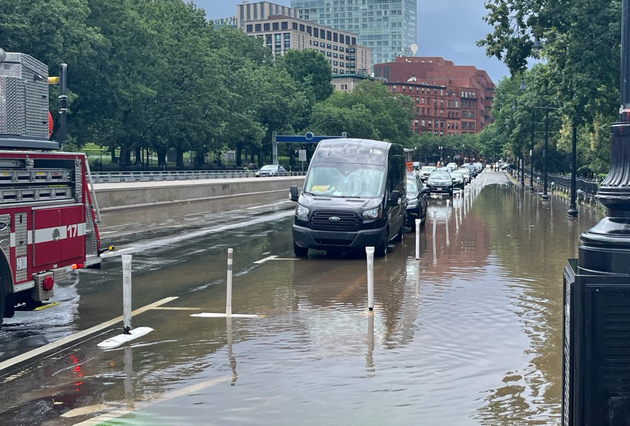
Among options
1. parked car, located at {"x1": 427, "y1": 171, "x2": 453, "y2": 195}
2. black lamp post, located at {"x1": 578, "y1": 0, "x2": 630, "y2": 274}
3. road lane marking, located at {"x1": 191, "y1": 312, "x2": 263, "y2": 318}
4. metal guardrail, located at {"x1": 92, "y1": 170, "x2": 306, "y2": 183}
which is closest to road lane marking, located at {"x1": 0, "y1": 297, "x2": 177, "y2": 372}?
road lane marking, located at {"x1": 191, "y1": 312, "x2": 263, "y2": 318}

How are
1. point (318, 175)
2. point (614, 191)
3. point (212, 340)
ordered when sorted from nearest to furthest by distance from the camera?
point (614, 191) → point (212, 340) → point (318, 175)

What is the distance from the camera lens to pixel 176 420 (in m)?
6.99

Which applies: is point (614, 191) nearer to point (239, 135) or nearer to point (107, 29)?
point (107, 29)

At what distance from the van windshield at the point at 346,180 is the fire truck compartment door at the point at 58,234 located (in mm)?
8772

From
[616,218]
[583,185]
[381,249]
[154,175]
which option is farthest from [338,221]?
[154,175]

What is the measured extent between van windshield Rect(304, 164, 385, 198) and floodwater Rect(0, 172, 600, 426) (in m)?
2.16

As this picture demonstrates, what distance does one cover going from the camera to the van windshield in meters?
20.1

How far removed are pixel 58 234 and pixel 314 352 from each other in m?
3.98

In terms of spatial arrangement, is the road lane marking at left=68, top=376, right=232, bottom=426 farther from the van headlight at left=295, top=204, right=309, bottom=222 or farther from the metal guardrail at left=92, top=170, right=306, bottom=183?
the metal guardrail at left=92, top=170, right=306, bottom=183

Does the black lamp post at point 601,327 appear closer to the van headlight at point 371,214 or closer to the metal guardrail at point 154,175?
the van headlight at point 371,214

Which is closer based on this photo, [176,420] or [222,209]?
[176,420]

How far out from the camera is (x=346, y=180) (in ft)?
67.0

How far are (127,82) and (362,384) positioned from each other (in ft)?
218

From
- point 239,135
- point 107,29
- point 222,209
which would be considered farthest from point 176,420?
point 239,135
